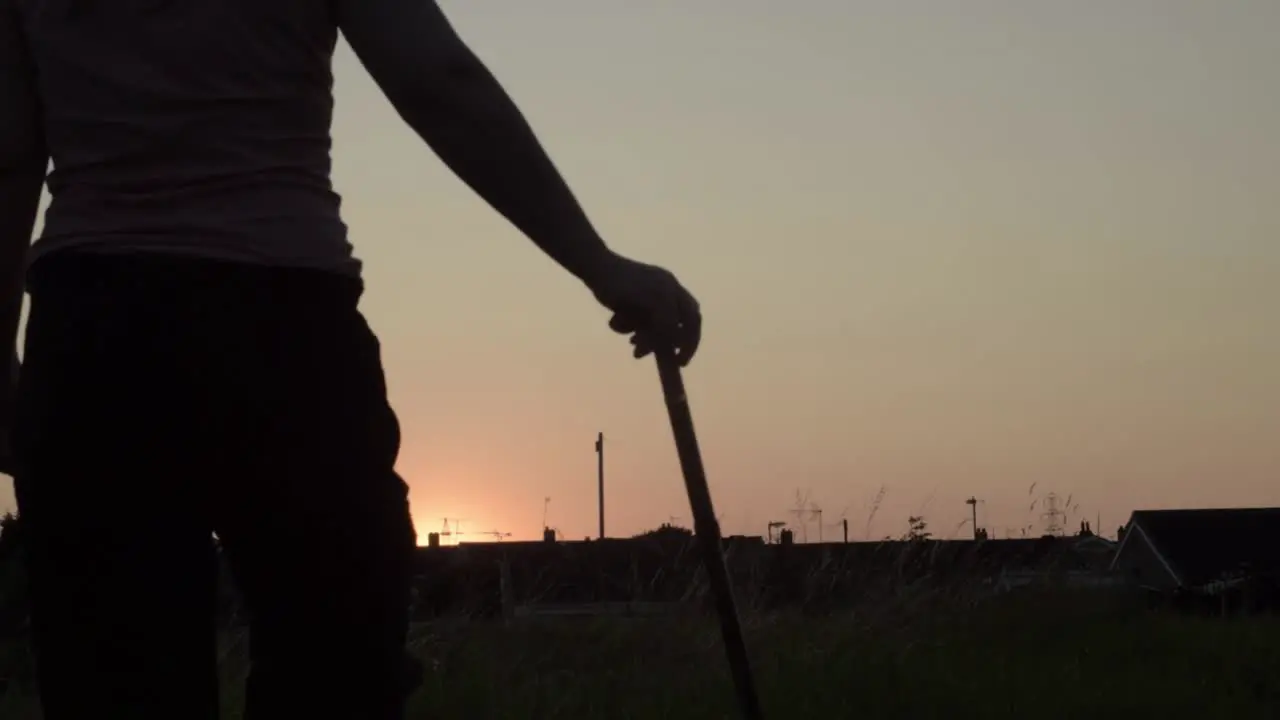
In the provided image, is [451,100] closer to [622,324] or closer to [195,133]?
[195,133]

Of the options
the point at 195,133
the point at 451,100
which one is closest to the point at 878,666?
the point at 451,100

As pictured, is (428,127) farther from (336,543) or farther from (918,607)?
(918,607)

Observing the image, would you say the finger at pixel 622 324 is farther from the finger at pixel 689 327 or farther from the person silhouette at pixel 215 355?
the person silhouette at pixel 215 355

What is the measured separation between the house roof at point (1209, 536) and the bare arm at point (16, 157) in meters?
34.7

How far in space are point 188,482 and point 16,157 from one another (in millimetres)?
557

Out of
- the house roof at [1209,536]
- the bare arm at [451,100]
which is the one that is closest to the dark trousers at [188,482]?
the bare arm at [451,100]

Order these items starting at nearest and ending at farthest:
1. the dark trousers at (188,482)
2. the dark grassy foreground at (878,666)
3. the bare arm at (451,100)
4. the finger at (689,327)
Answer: the dark trousers at (188,482) < the bare arm at (451,100) < the finger at (689,327) < the dark grassy foreground at (878,666)

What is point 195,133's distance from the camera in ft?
6.82

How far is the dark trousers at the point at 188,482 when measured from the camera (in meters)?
2.03

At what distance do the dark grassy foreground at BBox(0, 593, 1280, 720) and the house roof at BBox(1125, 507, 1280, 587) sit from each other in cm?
2873

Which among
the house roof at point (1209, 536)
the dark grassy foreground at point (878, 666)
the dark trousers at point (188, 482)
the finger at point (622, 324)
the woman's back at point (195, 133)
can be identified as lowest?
the dark grassy foreground at point (878, 666)

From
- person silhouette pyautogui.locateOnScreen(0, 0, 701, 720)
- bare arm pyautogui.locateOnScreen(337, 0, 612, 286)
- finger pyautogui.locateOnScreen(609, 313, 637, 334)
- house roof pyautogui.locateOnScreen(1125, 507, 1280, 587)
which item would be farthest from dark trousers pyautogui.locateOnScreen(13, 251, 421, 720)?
house roof pyautogui.locateOnScreen(1125, 507, 1280, 587)

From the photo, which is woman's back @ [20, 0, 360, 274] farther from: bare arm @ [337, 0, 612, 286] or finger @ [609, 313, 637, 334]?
finger @ [609, 313, 637, 334]

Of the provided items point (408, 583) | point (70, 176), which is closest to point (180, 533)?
point (408, 583)
